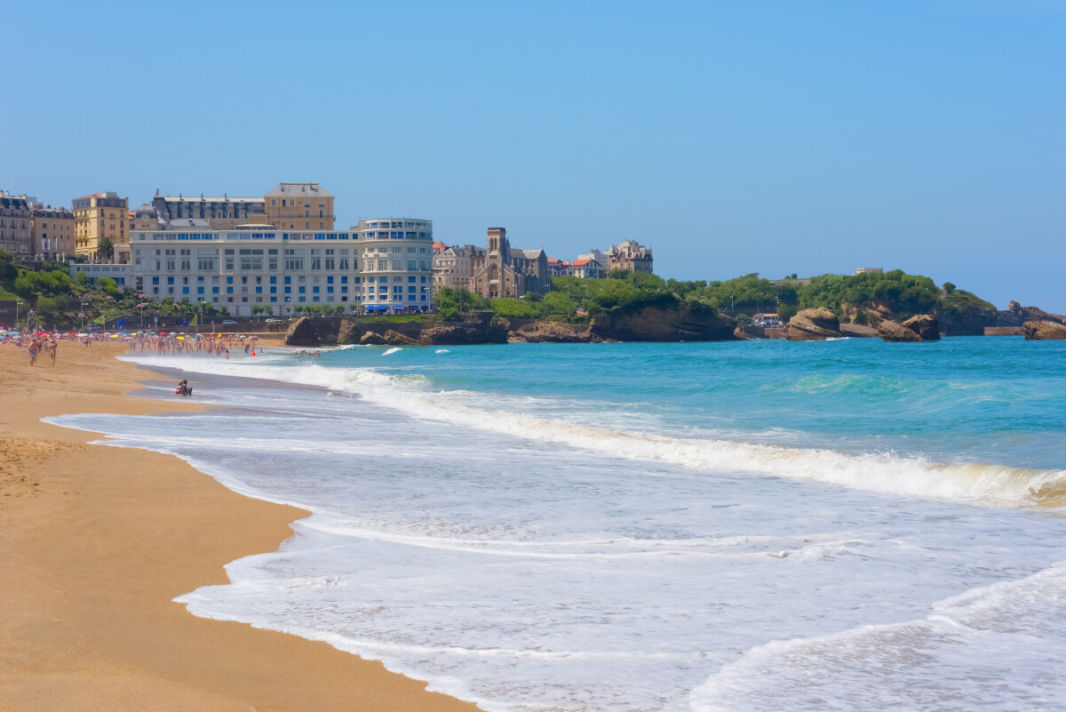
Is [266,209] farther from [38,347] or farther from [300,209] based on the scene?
[38,347]

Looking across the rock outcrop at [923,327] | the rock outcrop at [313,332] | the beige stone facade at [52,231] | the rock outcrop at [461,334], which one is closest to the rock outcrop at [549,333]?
the rock outcrop at [461,334]

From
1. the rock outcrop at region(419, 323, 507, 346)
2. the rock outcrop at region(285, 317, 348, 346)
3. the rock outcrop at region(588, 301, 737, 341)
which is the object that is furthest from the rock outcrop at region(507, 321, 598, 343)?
the rock outcrop at region(285, 317, 348, 346)

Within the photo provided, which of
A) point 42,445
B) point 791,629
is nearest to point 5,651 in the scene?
point 791,629

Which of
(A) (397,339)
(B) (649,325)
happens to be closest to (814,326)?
(B) (649,325)

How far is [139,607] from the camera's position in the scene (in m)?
6.99

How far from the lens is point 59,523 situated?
9398mm

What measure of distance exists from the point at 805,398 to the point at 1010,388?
21.4 ft

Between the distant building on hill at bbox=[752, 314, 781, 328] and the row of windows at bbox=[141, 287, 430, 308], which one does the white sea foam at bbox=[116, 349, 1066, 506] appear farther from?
the distant building on hill at bbox=[752, 314, 781, 328]

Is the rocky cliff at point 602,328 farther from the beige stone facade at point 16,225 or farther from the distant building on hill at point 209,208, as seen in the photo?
the beige stone facade at point 16,225

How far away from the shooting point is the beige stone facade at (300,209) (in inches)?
5817

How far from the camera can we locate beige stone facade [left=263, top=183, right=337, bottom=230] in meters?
148

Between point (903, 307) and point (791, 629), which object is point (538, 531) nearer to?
point (791, 629)

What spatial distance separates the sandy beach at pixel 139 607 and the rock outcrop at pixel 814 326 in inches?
5029

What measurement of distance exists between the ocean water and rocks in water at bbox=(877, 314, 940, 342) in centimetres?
9648
